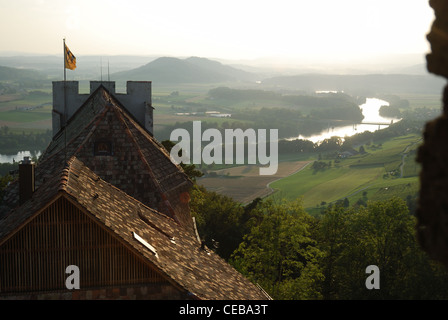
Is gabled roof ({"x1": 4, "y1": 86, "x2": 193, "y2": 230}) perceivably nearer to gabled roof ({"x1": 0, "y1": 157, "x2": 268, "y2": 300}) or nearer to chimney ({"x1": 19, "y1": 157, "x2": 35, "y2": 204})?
gabled roof ({"x1": 0, "y1": 157, "x2": 268, "y2": 300})

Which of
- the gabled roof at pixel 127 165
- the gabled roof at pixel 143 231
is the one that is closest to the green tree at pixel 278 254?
the gabled roof at pixel 127 165

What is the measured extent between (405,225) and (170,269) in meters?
26.1

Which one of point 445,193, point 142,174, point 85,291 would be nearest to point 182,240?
point 142,174

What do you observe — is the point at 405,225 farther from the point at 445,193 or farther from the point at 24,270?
the point at 445,193

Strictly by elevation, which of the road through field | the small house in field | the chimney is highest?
the chimney

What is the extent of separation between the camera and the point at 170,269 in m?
14.1

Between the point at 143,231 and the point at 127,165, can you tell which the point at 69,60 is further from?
the point at 143,231

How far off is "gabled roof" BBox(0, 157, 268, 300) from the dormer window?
3.66 m

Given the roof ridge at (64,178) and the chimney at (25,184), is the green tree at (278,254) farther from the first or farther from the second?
the roof ridge at (64,178)

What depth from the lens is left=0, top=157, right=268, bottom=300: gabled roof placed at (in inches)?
→ 526

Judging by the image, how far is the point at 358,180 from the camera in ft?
462

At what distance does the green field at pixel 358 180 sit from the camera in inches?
4719

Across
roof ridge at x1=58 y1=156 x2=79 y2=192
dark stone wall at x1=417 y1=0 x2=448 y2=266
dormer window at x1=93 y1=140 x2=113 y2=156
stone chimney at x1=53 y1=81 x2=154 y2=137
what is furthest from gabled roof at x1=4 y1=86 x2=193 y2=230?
dark stone wall at x1=417 y1=0 x2=448 y2=266

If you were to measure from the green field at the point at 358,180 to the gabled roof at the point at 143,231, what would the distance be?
305 ft
